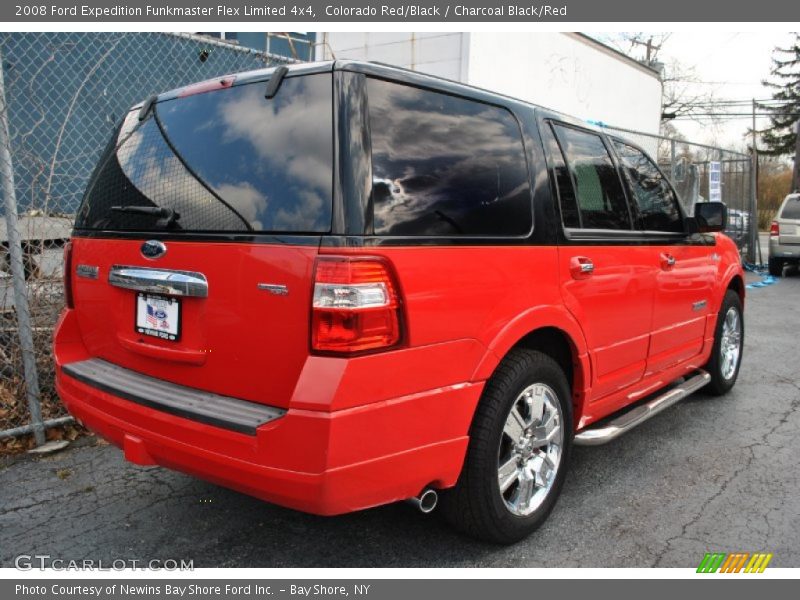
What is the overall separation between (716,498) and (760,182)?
44.5 meters

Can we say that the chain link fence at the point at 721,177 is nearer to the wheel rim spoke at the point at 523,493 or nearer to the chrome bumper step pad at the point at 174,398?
the wheel rim spoke at the point at 523,493

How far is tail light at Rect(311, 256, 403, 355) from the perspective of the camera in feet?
6.77

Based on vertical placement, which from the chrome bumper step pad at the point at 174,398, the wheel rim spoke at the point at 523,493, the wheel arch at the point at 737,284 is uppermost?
the wheel arch at the point at 737,284

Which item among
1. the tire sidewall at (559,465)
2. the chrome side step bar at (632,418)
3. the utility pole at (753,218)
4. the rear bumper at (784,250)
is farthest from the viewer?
the utility pole at (753,218)

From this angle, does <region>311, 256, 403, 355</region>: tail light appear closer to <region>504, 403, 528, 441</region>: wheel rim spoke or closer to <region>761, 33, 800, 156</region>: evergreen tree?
<region>504, 403, 528, 441</region>: wheel rim spoke

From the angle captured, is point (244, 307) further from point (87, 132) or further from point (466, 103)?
point (87, 132)

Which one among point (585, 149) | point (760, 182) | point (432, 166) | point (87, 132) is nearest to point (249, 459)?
point (432, 166)

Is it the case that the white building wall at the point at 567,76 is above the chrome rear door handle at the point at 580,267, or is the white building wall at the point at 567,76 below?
above

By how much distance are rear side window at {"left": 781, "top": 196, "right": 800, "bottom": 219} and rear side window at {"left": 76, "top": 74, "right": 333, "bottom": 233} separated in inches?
566

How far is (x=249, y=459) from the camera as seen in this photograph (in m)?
2.16

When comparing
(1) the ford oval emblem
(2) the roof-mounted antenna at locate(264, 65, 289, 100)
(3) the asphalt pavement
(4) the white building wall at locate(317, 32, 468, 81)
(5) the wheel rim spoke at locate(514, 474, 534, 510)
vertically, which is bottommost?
(3) the asphalt pavement

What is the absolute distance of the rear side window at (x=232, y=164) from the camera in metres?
2.19

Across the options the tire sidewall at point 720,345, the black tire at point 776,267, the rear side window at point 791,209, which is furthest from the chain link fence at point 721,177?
the tire sidewall at point 720,345

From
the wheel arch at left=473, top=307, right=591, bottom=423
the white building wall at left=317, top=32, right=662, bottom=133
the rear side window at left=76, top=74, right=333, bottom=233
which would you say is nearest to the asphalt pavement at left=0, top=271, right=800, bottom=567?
the wheel arch at left=473, top=307, right=591, bottom=423
